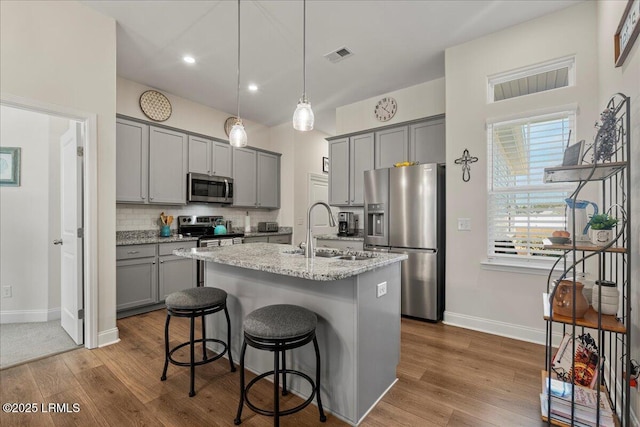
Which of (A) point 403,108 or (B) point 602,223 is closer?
(B) point 602,223

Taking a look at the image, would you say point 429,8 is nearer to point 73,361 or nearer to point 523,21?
point 523,21

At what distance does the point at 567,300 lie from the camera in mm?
1612

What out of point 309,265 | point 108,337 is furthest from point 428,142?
point 108,337

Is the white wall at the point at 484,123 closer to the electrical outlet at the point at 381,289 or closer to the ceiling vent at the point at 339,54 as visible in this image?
the ceiling vent at the point at 339,54

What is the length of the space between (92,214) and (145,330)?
137cm

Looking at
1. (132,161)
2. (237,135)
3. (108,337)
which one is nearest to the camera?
(237,135)

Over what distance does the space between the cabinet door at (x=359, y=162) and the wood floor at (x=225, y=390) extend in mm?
2476

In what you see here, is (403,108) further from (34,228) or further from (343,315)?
(34,228)

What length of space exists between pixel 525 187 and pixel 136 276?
4.51 m

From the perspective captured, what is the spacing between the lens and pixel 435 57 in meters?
3.51

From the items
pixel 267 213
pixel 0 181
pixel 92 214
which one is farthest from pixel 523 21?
pixel 0 181

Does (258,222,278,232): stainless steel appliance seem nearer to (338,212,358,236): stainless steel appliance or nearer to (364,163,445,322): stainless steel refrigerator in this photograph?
(338,212,358,236): stainless steel appliance

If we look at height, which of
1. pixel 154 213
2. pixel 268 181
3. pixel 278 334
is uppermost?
pixel 268 181

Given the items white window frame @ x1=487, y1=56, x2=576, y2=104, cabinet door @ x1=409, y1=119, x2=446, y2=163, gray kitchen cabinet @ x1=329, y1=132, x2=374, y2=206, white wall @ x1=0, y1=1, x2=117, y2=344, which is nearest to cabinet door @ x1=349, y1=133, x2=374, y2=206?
gray kitchen cabinet @ x1=329, y1=132, x2=374, y2=206
